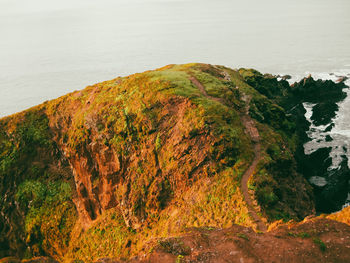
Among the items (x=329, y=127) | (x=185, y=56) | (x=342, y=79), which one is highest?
(x=185, y=56)

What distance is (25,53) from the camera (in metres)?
145

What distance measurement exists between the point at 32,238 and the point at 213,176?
23.2 meters

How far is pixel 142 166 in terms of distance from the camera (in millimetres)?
26344

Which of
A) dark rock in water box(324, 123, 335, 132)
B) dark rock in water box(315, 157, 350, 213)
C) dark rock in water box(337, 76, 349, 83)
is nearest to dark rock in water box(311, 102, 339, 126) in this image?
A: dark rock in water box(324, 123, 335, 132)

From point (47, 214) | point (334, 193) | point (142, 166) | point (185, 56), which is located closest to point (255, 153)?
point (142, 166)

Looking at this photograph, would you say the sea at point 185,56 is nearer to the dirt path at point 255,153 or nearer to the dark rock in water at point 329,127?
the dark rock in water at point 329,127

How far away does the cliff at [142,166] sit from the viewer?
72.9ft

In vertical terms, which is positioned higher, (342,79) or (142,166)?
(342,79)

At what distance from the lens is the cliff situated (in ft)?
72.9

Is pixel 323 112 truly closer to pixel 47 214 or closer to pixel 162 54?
pixel 47 214

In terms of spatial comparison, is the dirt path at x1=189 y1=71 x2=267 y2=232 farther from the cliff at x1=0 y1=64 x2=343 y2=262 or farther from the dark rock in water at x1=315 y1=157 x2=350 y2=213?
the dark rock in water at x1=315 y1=157 x2=350 y2=213

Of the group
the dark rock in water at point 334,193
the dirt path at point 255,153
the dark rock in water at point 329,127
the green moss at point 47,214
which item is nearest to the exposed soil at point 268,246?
the dirt path at point 255,153

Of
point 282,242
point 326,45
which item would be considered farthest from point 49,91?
point 326,45

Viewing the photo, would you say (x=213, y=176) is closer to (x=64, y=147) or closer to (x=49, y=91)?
(x=64, y=147)
